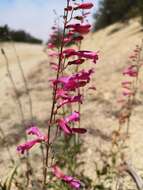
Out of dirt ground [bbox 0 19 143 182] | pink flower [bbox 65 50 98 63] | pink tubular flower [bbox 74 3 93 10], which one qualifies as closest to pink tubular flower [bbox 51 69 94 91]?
pink flower [bbox 65 50 98 63]

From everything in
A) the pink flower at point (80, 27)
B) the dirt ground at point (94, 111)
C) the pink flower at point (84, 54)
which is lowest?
the dirt ground at point (94, 111)

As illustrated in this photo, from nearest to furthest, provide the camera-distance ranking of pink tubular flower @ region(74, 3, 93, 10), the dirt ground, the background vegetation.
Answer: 1. pink tubular flower @ region(74, 3, 93, 10)
2. the dirt ground
3. the background vegetation

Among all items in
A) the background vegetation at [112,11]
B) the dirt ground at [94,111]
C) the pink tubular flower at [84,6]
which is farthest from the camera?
the background vegetation at [112,11]

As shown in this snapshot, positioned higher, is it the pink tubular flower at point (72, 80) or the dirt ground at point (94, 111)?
the pink tubular flower at point (72, 80)

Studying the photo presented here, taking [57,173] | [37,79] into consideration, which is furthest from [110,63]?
[57,173]

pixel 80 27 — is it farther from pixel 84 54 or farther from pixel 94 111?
pixel 94 111

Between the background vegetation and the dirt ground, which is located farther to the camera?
the background vegetation

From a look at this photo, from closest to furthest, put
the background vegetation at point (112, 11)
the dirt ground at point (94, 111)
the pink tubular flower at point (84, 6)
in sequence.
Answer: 1. the pink tubular flower at point (84, 6)
2. the dirt ground at point (94, 111)
3. the background vegetation at point (112, 11)

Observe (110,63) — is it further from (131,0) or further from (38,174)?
(131,0)

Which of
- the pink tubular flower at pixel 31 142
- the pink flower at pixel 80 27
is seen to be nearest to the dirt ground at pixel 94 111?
the pink tubular flower at pixel 31 142

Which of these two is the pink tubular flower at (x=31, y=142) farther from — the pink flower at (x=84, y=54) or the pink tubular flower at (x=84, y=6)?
the pink tubular flower at (x=84, y=6)

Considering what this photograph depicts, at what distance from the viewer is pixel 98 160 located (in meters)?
6.00

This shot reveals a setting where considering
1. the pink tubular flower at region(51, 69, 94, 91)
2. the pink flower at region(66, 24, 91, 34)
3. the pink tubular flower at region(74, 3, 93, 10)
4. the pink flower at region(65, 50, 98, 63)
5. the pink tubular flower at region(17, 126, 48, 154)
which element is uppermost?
the pink tubular flower at region(74, 3, 93, 10)

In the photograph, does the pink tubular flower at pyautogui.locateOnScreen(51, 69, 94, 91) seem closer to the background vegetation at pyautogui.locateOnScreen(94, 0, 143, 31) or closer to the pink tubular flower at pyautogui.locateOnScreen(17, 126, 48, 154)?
the pink tubular flower at pyautogui.locateOnScreen(17, 126, 48, 154)
